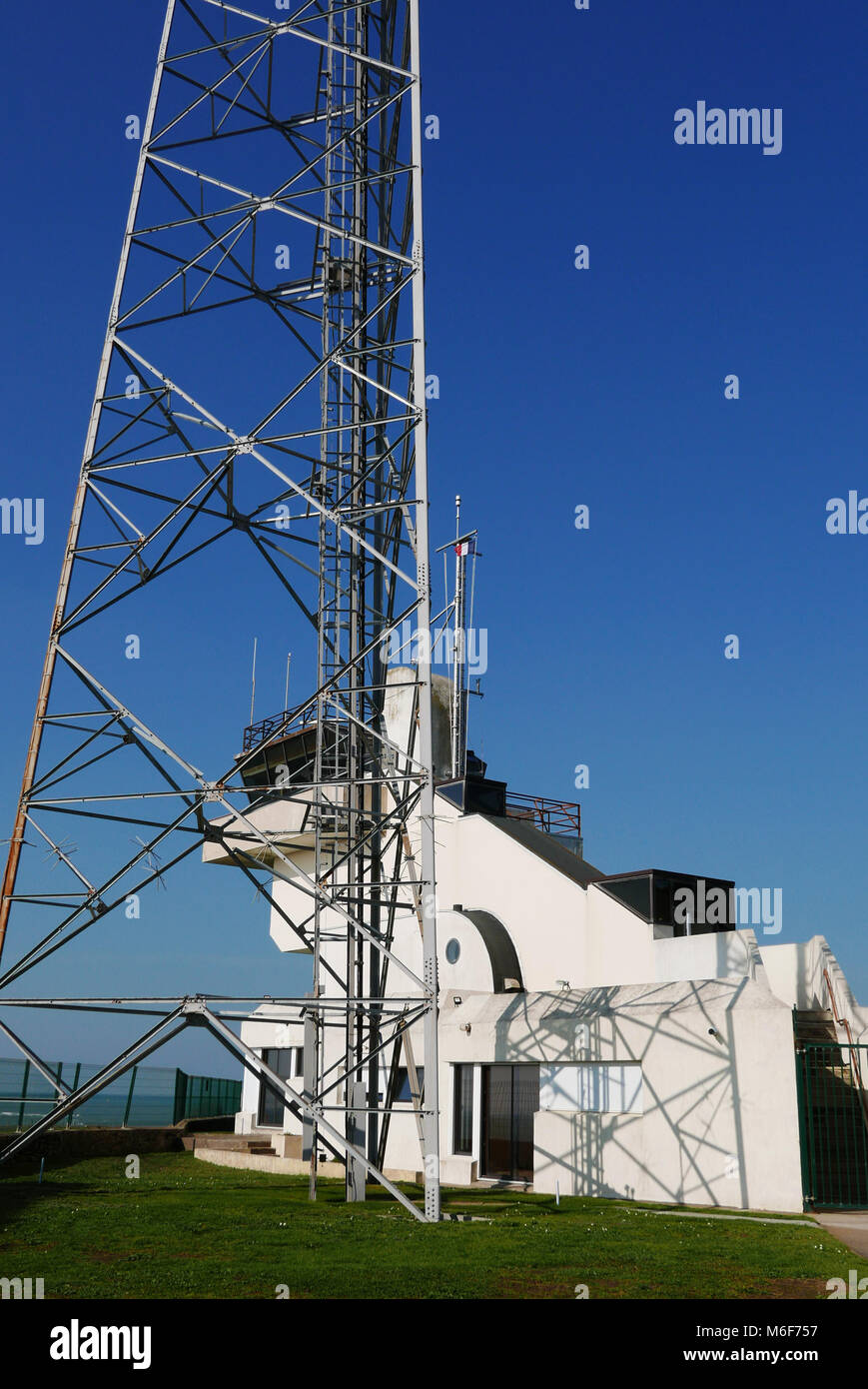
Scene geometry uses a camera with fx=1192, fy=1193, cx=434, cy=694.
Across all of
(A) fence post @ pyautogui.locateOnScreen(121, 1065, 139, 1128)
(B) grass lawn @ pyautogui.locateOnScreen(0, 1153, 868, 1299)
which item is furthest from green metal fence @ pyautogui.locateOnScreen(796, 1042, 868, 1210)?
(A) fence post @ pyautogui.locateOnScreen(121, 1065, 139, 1128)

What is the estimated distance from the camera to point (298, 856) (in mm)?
37656

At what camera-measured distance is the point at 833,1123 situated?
21609mm

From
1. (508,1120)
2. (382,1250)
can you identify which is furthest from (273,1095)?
(382,1250)

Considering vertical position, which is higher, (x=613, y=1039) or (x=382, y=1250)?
(x=613, y=1039)

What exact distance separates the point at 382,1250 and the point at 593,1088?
9865mm

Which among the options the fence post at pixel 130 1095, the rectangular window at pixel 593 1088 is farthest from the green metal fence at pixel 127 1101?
the rectangular window at pixel 593 1088

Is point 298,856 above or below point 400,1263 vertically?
above

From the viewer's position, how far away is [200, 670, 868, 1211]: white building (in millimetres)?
20109

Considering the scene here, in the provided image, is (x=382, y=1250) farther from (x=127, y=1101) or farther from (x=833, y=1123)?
(x=127, y=1101)

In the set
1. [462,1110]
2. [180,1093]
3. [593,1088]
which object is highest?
[593,1088]

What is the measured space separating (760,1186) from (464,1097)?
311 inches

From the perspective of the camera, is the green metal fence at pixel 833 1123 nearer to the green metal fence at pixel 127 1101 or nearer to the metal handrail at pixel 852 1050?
the metal handrail at pixel 852 1050

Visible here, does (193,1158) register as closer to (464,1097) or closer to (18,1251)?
(464,1097)

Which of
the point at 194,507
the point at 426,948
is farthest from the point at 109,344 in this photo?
the point at 426,948
